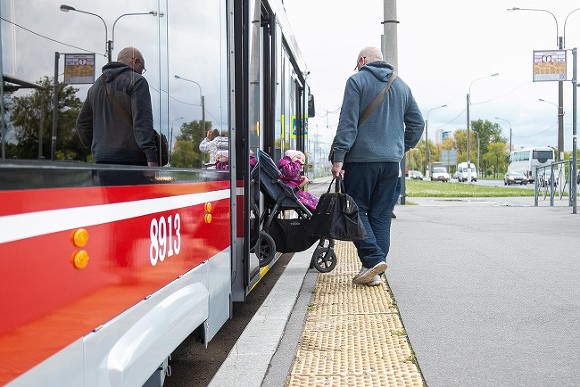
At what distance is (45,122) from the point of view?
2.22 meters

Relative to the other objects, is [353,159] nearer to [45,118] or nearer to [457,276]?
[457,276]

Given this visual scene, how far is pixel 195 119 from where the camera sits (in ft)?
12.8

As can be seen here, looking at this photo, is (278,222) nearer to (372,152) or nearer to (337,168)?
(337,168)

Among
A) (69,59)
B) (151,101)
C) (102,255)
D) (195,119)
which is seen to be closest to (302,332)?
(195,119)

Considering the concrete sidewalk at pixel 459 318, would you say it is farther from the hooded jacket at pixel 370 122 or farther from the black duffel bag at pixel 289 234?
the hooded jacket at pixel 370 122

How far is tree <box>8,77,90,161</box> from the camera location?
2055 mm

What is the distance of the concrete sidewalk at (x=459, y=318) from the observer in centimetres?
405

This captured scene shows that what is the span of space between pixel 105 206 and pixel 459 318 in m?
3.55

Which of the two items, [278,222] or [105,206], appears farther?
[278,222]

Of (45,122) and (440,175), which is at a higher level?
(45,122)

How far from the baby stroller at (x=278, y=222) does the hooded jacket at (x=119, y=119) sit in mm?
3234

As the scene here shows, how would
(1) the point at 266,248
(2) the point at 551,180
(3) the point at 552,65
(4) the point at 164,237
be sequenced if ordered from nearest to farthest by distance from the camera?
(4) the point at 164,237, (1) the point at 266,248, (3) the point at 552,65, (2) the point at 551,180

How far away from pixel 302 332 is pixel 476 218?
1091 centimetres

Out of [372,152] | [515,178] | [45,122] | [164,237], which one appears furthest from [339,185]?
[515,178]
